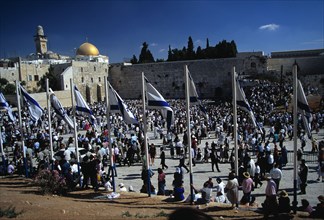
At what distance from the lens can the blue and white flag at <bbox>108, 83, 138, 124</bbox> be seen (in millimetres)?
8367

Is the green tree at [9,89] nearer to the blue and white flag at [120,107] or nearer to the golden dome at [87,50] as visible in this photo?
the golden dome at [87,50]

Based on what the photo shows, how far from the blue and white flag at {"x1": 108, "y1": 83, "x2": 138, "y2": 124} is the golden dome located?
5114cm

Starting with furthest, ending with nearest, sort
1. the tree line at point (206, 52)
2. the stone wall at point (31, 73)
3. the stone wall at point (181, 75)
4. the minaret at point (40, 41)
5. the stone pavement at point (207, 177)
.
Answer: the minaret at point (40, 41) → the tree line at point (206, 52) → the stone wall at point (181, 75) → the stone wall at point (31, 73) → the stone pavement at point (207, 177)

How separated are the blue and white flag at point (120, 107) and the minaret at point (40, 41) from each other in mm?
56194

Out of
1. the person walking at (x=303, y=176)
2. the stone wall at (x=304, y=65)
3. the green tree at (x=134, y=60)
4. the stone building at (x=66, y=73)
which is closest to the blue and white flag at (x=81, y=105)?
the person walking at (x=303, y=176)

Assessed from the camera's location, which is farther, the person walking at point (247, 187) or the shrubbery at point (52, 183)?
the shrubbery at point (52, 183)

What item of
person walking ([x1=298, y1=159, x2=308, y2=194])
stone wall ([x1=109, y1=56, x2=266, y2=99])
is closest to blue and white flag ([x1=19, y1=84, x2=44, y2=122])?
person walking ([x1=298, y1=159, x2=308, y2=194])

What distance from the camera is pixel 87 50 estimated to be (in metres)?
57.4

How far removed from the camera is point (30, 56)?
194 ft

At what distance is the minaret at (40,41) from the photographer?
193 ft

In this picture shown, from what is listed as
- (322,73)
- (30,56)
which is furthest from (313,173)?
(30,56)

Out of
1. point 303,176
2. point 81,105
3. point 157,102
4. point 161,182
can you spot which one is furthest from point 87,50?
point 303,176

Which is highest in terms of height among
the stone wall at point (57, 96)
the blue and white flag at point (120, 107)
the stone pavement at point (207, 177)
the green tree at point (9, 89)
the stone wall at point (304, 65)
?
the stone wall at point (304, 65)

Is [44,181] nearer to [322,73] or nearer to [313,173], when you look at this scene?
[313,173]
